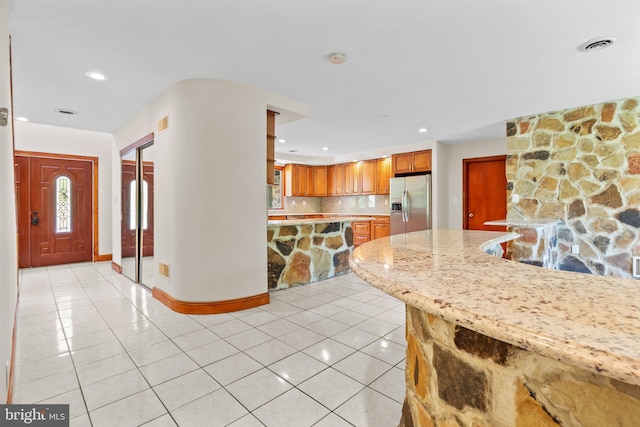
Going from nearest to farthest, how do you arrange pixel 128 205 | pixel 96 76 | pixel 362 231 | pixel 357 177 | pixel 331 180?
pixel 96 76, pixel 128 205, pixel 362 231, pixel 357 177, pixel 331 180

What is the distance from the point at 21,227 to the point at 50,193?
0.67 m

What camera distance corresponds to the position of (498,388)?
724mm

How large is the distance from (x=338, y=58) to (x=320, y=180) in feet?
18.2

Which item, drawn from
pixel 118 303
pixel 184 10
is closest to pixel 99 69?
pixel 184 10

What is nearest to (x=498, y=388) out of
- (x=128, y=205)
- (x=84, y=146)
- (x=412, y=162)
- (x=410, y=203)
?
(x=410, y=203)

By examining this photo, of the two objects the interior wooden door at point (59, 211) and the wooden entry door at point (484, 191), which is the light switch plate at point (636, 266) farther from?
the interior wooden door at point (59, 211)

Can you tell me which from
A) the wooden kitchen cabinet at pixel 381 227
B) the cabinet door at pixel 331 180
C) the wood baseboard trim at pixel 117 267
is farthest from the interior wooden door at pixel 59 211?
the wooden kitchen cabinet at pixel 381 227

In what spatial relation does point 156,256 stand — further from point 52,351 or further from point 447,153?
point 447,153

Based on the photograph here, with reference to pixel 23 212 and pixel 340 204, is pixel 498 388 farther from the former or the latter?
pixel 340 204

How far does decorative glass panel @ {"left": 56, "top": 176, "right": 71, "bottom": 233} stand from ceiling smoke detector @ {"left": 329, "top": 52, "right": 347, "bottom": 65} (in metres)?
Result: 5.41

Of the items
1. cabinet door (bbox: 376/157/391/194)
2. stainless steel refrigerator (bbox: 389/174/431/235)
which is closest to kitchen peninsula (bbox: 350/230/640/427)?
stainless steel refrigerator (bbox: 389/174/431/235)

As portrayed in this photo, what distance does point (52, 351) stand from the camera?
2279mm

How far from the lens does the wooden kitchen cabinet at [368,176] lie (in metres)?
7.15

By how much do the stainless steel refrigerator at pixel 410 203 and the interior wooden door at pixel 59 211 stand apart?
588 cm
